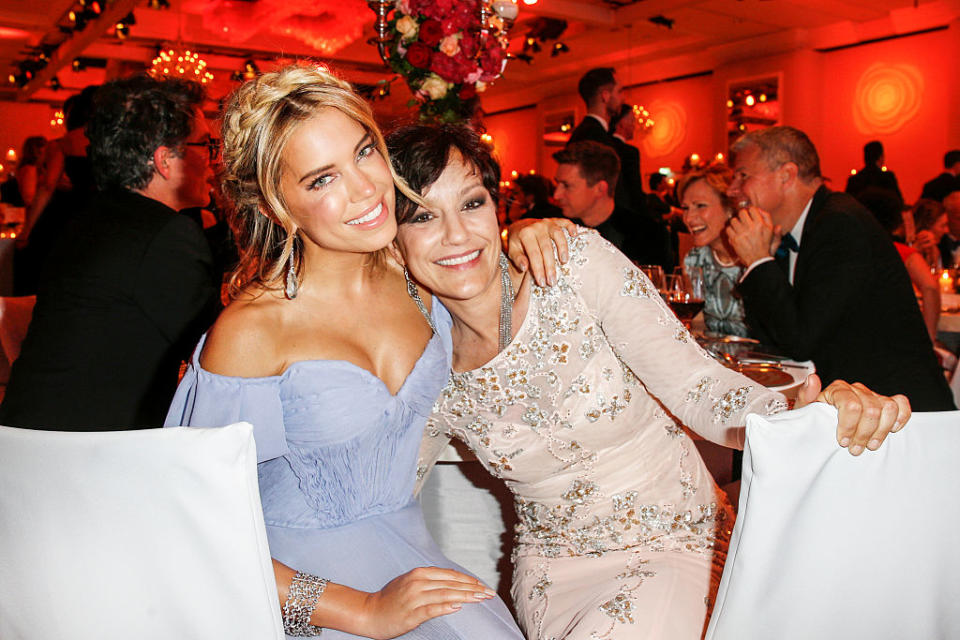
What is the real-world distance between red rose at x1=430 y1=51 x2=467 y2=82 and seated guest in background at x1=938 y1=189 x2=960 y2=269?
4488mm

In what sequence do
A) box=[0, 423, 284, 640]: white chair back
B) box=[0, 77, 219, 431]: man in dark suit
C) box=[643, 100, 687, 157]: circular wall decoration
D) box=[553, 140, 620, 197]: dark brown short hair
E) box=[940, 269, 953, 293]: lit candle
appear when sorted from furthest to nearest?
box=[643, 100, 687, 157]: circular wall decoration → box=[940, 269, 953, 293]: lit candle → box=[553, 140, 620, 197]: dark brown short hair → box=[0, 77, 219, 431]: man in dark suit → box=[0, 423, 284, 640]: white chair back

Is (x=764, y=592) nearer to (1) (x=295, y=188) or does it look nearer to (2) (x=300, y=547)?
(2) (x=300, y=547)

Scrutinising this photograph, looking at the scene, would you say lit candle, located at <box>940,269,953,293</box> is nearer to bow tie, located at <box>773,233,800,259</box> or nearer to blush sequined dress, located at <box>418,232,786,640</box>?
bow tie, located at <box>773,233,800,259</box>

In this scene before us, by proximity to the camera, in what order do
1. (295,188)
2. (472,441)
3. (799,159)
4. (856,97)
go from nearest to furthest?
(295,188)
(472,441)
(799,159)
(856,97)

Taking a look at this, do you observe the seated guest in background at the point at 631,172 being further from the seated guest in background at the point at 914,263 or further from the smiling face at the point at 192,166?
the smiling face at the point at 192,166

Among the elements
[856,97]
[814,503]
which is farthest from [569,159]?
[856,97]

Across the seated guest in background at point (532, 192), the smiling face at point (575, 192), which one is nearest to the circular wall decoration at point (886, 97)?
the seated guest in background at point (532, 192)

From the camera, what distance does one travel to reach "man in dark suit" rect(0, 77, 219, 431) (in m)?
2.18

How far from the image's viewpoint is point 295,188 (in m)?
1.55

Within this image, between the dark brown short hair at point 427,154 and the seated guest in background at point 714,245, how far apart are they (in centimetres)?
172

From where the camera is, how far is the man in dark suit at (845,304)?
2.60 m

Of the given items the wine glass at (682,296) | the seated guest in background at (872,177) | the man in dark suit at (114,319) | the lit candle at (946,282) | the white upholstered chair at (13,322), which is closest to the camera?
the man in dark suit at (114,319)

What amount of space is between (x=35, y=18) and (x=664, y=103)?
9246 mm

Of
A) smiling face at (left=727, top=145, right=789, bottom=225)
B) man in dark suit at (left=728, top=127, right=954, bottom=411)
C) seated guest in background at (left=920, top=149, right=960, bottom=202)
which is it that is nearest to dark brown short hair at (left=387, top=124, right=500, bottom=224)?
man in dark suit at (left=728, top=127, right=954, bottom=411)
